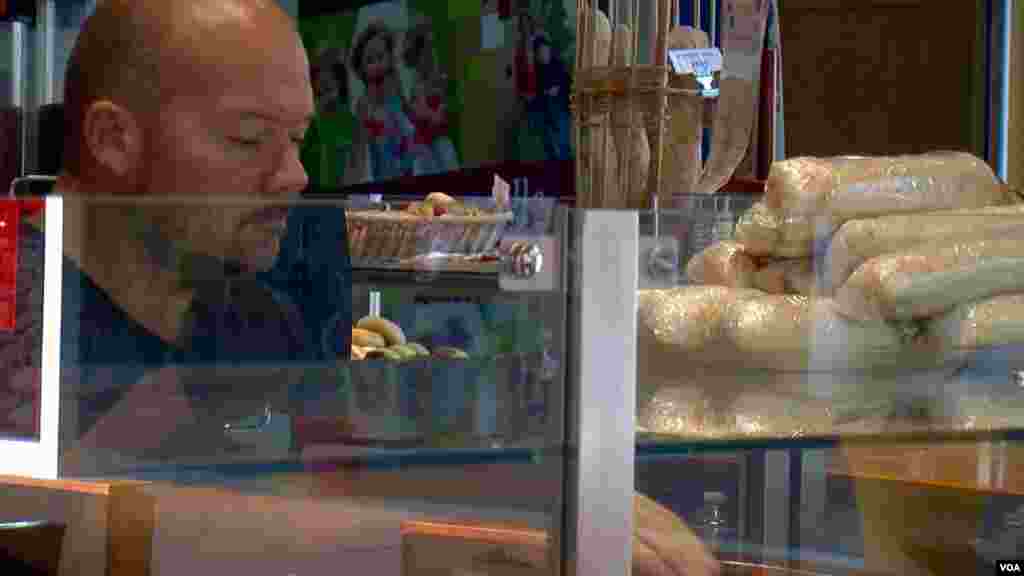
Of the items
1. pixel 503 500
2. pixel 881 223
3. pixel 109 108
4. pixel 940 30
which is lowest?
pixel 503 500

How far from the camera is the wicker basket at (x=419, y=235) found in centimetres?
66

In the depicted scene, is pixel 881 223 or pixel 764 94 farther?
pixel 764 94

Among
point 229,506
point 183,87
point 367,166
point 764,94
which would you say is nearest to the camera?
point 229,506

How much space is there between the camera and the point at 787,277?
759mm

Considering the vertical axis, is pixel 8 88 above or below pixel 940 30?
below

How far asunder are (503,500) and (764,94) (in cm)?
87

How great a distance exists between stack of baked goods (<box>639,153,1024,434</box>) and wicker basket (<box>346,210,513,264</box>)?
0.31ft

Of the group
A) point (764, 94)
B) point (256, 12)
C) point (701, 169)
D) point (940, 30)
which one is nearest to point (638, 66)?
point (701, 169)

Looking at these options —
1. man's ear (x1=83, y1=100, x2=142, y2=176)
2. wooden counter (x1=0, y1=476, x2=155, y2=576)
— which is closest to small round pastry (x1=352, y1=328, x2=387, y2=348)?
wooden counter (x1=0, y1=476, x2=155, y2=576)

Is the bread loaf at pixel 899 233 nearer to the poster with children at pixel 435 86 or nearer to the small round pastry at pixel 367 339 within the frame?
the small round pastry at pixel 367 339

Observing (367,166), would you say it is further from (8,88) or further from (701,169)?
(701,169)

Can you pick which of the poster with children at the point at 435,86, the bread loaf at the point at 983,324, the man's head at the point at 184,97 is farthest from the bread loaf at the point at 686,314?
the poster with children at the point at 435,86

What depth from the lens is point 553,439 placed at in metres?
0.68

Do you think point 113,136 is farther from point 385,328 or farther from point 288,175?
point 385,328
